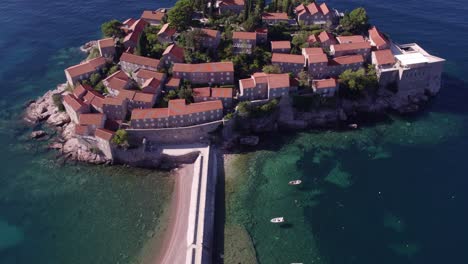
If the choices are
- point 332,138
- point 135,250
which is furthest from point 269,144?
point 135,250

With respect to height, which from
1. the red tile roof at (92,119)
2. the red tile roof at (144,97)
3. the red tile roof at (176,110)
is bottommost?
the red tile roof at (92,119)

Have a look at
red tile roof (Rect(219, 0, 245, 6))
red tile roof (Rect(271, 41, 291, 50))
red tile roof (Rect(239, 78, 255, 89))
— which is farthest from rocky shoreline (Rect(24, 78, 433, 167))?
red tile roof (Rect(219, 0, 245, 6))

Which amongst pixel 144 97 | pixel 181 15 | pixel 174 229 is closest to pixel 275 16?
pixel 181 15

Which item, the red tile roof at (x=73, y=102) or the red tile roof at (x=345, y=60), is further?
the red tile roof at (x=345, y=60)

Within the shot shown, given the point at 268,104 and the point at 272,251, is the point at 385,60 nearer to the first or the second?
the point at 268,104

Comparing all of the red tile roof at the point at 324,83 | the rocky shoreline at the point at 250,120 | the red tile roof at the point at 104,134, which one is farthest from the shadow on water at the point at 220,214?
the red tile roof at the point at 324,83

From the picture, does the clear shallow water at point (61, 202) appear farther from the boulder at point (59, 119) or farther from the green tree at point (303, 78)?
the green tree at point (303, 78)

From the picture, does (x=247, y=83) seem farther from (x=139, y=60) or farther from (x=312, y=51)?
(x=139, y=60)
